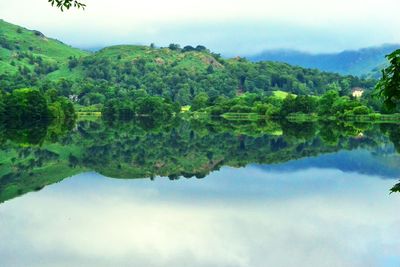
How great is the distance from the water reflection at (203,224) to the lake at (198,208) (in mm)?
73

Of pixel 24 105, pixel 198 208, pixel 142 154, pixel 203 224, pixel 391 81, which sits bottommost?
pixel 24 105

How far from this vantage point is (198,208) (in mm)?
37406

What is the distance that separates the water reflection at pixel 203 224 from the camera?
2559cm

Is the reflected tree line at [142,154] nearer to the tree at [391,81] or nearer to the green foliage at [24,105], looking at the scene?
the tree at [391,81]

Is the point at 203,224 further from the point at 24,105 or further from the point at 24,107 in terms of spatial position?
the point at 24,107

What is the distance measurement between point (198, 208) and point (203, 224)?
4708 mm

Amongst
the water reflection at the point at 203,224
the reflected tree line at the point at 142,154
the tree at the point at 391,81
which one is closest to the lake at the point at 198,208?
the water reflection at the point at 203,224

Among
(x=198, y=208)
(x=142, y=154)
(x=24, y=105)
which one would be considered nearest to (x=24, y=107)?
(x=24, y=105)

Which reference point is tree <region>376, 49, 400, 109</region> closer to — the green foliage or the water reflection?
the water reflection

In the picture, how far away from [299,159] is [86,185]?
2990 cm

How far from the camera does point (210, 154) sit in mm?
72625

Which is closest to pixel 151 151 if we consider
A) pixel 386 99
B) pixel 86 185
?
pixel 86 185

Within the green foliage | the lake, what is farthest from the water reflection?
the green foliage

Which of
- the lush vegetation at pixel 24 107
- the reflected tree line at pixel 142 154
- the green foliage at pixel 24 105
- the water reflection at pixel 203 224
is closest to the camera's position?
the water reflection at pixel 203 224
